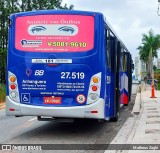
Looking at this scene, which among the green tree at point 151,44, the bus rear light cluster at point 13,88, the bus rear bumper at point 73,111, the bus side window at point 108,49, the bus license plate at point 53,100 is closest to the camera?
the bus rear bumper at point 73,111

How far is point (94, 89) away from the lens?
10.5 metres

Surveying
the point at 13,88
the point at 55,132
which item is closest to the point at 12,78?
the point at 13,88

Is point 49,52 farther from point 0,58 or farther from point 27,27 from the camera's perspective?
point 0,58

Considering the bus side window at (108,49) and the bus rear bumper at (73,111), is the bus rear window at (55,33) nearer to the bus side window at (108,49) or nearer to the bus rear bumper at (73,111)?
the bus side window at (108,49)

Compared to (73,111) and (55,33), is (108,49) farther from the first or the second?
(73,111)

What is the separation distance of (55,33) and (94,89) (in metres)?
1.80

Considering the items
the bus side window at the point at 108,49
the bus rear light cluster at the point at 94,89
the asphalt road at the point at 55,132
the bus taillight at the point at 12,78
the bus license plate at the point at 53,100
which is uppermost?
the bus side window at the point at 108,49

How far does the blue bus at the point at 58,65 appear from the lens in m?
10.5

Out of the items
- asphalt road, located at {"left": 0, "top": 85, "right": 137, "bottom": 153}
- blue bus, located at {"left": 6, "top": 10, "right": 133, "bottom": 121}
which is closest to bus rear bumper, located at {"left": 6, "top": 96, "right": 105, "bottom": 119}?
blue bus, located at {"left": 6, "top": 10, "right": 133, "bottom": 121}

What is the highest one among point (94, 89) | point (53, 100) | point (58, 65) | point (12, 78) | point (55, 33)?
point (55, 33)

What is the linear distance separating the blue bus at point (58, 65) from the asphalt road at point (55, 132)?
2.08 ft

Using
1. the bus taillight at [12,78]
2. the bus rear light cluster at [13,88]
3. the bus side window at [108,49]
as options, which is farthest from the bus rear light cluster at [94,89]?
the bus taillight at [12,78]

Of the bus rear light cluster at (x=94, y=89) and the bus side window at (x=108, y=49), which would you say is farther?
the bus side window at (x=108, y=49)

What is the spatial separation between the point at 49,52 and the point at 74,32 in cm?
83
